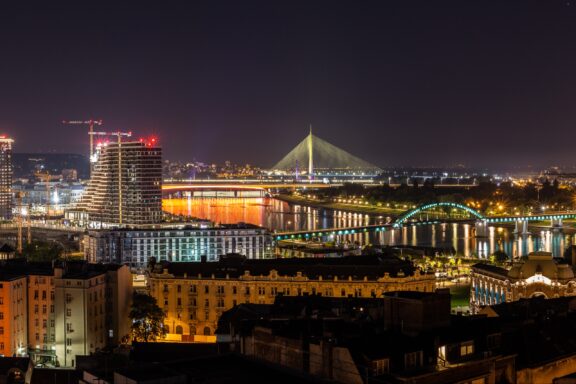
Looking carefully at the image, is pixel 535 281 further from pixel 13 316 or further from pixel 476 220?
pixel 476 220

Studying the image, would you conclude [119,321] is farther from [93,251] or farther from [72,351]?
[93,251]

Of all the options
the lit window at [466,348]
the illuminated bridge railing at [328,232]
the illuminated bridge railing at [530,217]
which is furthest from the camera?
the illuminated bridge railing at [530,217]

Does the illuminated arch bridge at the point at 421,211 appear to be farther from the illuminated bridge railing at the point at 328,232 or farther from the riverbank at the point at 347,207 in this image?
the riverbank at the point at 347,207

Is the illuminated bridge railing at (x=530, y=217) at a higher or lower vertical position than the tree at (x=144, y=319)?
higher

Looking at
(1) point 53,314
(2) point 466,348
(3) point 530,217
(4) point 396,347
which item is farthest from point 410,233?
(4) point 396,347

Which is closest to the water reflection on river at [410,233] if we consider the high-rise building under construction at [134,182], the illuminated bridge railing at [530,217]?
the illuminated bridge railing at [530,217]
